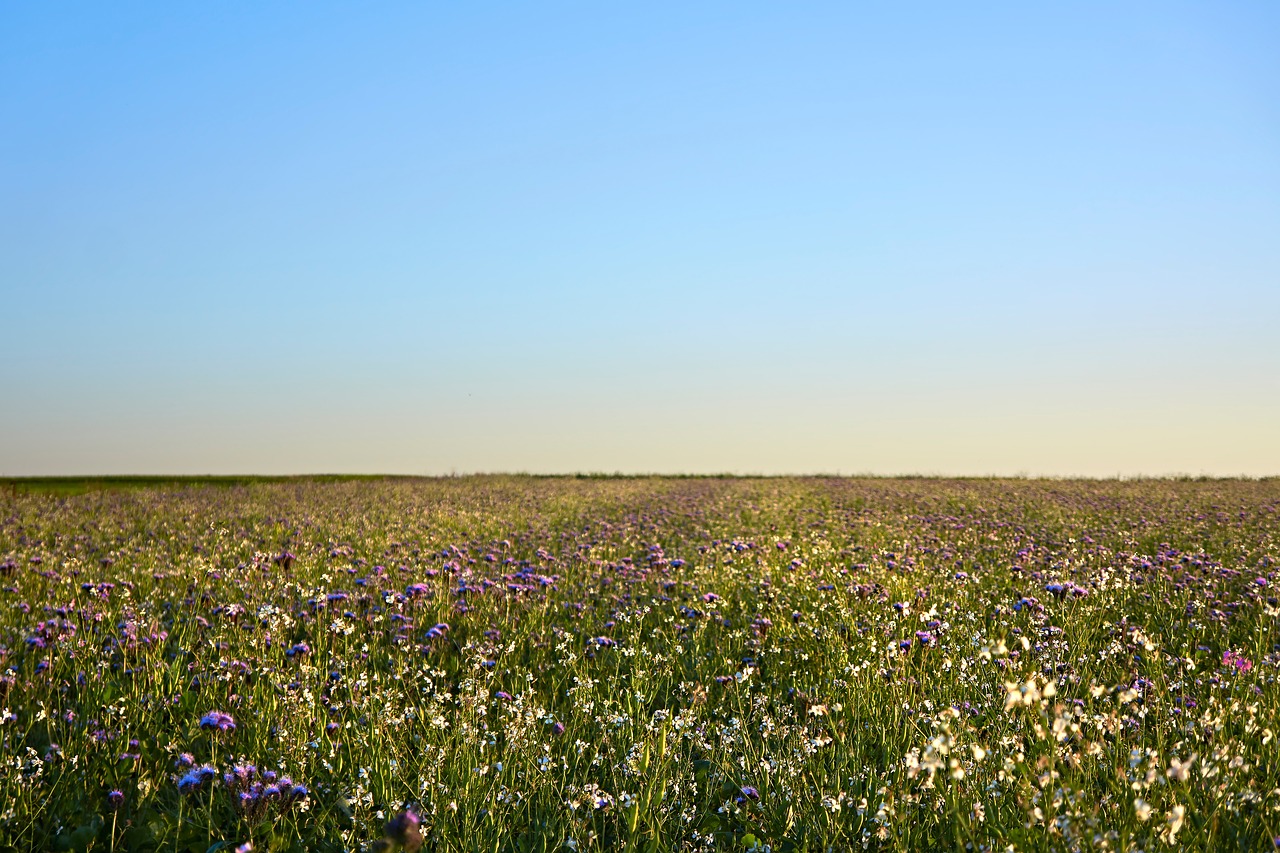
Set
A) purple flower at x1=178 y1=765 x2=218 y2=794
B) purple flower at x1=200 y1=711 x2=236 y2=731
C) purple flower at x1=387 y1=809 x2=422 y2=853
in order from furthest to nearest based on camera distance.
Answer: purple flower at x1=200 y1=711 x2=236 y2=731 < purple flower at x1=178 y1=765 x2=218 y2=794 < purple flower at x1=387 y1=809 x2=422 y2=853

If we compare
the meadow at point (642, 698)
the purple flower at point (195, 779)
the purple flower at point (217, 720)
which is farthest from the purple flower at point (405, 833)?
the purple flower at point (217, 720)

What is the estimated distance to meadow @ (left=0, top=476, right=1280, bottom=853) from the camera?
10.6 feet


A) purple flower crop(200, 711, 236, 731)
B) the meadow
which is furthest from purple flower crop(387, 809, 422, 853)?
purple flower crop(200, 711, 236, 731)

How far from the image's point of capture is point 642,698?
4695mm

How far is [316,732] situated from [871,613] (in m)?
3.81

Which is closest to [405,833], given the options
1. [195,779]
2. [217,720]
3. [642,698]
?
[195,779]

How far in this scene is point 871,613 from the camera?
6.11 metres

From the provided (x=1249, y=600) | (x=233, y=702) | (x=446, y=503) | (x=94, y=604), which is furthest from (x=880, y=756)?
(x=446, y=503)

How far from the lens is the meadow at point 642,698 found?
10.6 ft

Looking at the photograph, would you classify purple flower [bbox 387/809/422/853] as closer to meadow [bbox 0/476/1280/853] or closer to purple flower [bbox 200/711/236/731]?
meadow [bbox 0/476/1280/853]

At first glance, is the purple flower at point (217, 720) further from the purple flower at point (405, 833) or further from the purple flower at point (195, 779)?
the purple flower at point (405, 833)

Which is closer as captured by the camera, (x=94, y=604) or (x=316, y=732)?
(x=316, y=732)

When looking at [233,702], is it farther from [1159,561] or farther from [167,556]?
[1159,561]

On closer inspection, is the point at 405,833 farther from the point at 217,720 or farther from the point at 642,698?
the point at 642,698
